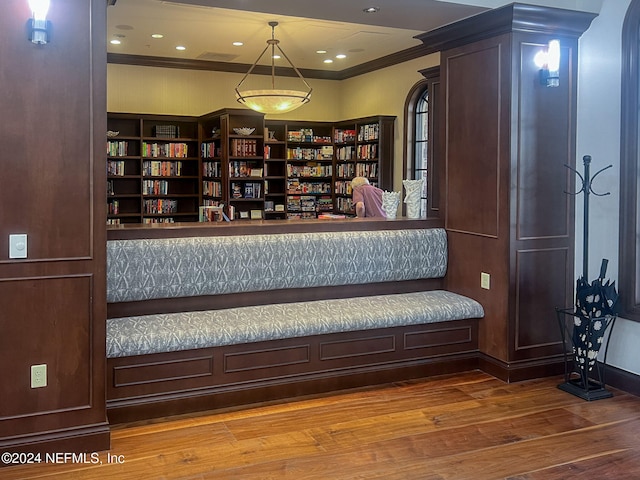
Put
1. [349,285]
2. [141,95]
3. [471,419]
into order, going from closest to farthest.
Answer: [471,419] < [349,285] < [141,95]

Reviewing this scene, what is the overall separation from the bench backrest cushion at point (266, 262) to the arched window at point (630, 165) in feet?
4.32

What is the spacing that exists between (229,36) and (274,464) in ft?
20.1

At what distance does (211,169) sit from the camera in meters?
9.54

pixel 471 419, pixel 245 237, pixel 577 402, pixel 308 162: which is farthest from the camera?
pixel 308 162

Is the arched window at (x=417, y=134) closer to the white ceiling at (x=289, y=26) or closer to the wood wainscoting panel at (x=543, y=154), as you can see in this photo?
the white ceiling at (x=289, y=26)

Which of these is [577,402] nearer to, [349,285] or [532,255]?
[532,255]

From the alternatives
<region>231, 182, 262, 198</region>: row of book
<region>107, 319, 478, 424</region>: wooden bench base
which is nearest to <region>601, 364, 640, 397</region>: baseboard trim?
<region>107, 319, 478, 424</region>: wooden bench base

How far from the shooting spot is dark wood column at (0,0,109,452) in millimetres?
3070

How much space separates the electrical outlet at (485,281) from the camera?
185 inches

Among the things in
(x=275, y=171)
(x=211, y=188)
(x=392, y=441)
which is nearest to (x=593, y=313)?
(x=392, y=441)

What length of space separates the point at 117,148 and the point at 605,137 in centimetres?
688

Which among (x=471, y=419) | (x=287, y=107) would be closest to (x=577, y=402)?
(x=471, y=419)

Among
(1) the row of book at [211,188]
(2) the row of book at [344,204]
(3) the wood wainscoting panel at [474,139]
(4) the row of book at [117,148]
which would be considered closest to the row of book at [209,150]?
(1) the row of book at [211,188]

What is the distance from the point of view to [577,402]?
415cm
